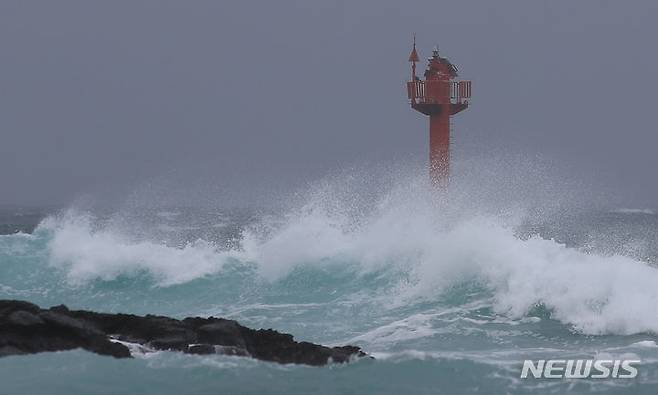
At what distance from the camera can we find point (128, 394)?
9.62 metres

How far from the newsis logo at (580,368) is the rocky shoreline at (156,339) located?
2.21 metres

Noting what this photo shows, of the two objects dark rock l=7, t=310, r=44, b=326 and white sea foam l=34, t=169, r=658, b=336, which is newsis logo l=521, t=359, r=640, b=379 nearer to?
white sea foam l=34, t=169, r=658, b=336

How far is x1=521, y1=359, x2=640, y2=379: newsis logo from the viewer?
10555mm

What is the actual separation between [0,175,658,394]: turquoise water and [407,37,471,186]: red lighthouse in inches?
48.7

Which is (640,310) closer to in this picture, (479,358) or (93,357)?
(479,358)

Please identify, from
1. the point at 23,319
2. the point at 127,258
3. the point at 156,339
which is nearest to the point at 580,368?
the point at 156,339

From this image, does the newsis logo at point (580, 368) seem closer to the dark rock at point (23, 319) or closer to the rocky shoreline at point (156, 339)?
the rocky shoreline at point (156, 339)

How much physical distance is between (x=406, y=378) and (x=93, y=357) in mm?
3907

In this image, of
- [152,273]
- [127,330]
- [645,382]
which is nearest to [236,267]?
[152,273]

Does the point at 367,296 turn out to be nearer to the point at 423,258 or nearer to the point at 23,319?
the point at 423,258

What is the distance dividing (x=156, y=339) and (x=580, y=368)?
18.3 feet

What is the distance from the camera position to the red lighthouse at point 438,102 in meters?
27.3

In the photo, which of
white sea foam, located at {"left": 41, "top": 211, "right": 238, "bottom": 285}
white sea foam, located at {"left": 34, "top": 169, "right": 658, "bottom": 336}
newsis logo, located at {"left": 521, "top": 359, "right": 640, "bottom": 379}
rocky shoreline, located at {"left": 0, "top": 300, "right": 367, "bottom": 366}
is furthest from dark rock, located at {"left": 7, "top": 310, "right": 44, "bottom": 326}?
white sea foam, located at {"left": 41, "top": 211, "right": 238, "bottom": 285}

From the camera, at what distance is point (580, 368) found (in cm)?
1099
